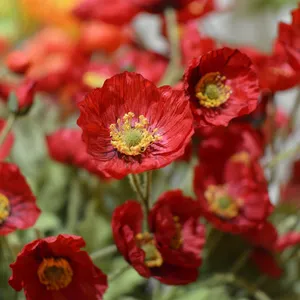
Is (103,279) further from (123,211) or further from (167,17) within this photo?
(167,17)

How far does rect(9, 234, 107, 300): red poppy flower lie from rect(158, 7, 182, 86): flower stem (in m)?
0.27

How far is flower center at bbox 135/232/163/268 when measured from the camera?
0.45m

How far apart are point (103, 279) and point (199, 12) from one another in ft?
1.46

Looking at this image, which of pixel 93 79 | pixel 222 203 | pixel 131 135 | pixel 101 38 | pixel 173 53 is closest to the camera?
pixel 131 135

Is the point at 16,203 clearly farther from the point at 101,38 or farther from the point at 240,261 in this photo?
the point at 101,38

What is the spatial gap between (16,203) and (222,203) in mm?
222

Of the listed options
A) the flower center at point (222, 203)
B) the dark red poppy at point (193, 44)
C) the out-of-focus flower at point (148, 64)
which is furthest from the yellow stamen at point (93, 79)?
the flower center at point (222, 203)

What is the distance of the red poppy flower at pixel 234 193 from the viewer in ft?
1.67

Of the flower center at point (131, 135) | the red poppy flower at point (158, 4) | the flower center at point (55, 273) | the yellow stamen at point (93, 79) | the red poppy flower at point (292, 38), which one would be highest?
the red poppy flower at point (158, 4)

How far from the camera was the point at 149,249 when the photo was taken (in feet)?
1.53

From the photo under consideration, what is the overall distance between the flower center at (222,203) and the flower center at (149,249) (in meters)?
0.11

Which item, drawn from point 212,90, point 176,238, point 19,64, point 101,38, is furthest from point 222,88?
point 101,38

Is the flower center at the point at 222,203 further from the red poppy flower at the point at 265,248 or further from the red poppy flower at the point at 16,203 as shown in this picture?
the red poppy flower at the point at 16,203

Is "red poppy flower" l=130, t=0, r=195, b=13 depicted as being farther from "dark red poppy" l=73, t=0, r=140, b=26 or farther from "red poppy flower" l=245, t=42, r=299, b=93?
"red poppy flower" l=245, t=42, r=299, b=93
